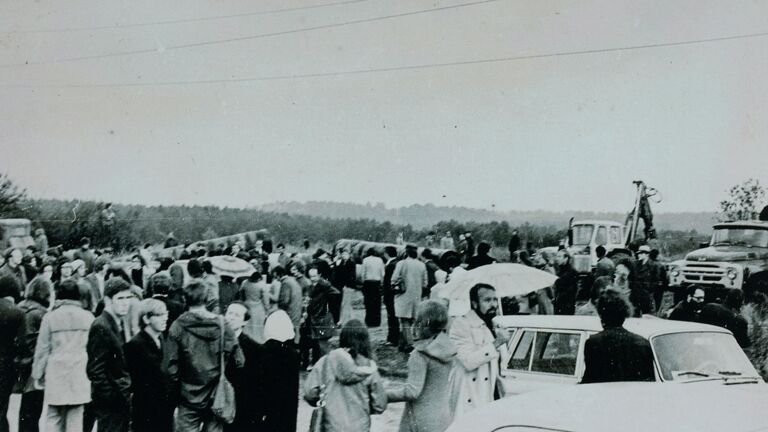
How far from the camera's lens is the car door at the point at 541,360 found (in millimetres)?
6480

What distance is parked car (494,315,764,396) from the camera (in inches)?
229

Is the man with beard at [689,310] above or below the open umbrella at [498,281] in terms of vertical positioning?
below

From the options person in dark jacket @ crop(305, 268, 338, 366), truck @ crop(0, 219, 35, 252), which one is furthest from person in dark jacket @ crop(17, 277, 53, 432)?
truck @ crop(0, 219, 35, 252)

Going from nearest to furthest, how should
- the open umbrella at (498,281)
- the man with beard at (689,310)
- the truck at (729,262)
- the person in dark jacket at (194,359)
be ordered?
the person in dark jacket at (194,359) < the open umbrella at (498,281) < the man with beard at (689,310) < the truck at (729,262)

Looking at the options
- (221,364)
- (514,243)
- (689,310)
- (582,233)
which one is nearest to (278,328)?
(221,364)

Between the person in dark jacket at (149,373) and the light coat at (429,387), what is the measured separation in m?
1.96

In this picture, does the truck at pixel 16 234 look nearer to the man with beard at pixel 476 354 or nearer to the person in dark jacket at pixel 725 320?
the man with beard at pixel 476 354

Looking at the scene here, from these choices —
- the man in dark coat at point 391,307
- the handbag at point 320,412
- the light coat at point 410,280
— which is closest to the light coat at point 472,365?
the handbag at point 320,412

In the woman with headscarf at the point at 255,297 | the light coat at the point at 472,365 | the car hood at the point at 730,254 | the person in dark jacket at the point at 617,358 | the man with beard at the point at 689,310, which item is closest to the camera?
the person in dark jacket at the point at 617,358

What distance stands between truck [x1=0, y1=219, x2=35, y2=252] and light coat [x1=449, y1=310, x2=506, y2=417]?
30.3 feet

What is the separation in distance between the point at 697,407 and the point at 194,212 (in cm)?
1076

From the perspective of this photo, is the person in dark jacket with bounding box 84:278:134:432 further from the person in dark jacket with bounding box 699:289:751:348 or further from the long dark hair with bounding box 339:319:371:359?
the person in dark jacket with bounding box 699:289:751:348

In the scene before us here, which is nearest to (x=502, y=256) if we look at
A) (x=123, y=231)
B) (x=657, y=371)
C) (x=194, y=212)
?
(x=194, y=212)

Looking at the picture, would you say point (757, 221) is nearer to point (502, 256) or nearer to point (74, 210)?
point (502, 256)
